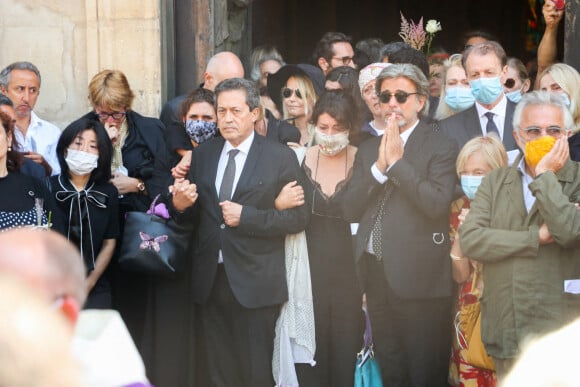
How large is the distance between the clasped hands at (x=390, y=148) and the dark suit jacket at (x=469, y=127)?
47 centimetres

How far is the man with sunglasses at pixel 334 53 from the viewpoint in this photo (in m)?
8.14

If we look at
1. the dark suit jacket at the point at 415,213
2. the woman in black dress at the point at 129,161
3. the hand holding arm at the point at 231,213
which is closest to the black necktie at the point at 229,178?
the hand holding arm at the point at 231,213

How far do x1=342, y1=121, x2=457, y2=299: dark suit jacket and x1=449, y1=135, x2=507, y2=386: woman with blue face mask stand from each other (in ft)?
0.22

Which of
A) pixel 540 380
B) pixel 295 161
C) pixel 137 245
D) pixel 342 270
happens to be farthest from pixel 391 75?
pixel 540 380

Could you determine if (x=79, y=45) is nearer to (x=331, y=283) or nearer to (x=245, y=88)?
(x=245, y=88)

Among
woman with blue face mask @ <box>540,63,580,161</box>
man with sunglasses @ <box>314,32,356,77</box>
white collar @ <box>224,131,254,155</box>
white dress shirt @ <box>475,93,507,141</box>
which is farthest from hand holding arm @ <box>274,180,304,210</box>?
man with sunglasses @ <box>314,32,356,77</box>

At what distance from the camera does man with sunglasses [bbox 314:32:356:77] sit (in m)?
8.14

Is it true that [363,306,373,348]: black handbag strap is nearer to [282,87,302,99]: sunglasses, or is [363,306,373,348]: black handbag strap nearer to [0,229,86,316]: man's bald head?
[282,87,302,99]: sunglasses

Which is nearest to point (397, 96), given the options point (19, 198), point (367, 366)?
point (367, 366)

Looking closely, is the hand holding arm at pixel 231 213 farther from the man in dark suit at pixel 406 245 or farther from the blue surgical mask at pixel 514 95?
the blue surgical mask at pixel 514 95

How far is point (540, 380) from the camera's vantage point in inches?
78.1

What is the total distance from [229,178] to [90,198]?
868mm

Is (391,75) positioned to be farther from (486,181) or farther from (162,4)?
(162,4)

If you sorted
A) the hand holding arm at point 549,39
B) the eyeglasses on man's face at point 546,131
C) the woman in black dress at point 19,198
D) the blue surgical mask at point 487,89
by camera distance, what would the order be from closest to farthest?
1. the eyeglasses on man's face at point 546,131
2. the woman in black dress at point 19,198
3. the blue surgical mask at point 487,89
4. the hand holding arm at point 549,39
